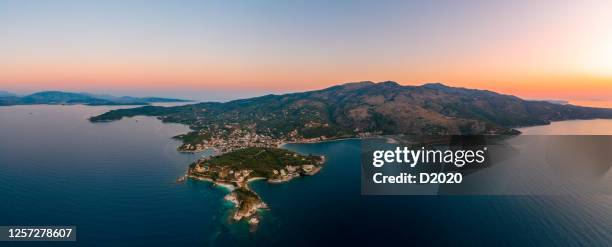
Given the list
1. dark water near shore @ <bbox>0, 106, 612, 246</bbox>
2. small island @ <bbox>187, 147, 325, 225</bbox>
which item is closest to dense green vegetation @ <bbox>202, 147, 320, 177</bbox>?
small island @ <bbox>187, 147, 325, 225</bbox>

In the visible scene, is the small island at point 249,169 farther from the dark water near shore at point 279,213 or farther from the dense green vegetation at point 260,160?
the dark water near shore at point 279,213

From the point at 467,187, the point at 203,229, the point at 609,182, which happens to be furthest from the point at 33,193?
the point at 609,182

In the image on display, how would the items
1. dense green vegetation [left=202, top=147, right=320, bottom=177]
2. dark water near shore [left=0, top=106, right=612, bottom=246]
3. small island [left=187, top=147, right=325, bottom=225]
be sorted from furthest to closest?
dense green vegetation [left=202, top=147, right=320, bottom=177] < small island [left=187, top=147, right=325, bottom=225] < dark water near shore [left=0, top=106, right=612, bottom=246]

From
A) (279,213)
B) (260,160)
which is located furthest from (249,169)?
(279,213)

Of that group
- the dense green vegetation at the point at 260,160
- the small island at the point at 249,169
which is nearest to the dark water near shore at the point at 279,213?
the small island at the point at 249,169

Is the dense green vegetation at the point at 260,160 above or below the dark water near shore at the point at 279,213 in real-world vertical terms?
above

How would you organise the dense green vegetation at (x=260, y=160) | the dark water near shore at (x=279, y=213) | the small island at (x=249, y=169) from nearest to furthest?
the dark water near shore at (x=279, y=213), the small island at (x=249, y=169), the dense green vegetation at (x=260, y=160)

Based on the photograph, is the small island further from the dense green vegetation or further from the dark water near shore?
the dark water near shore
